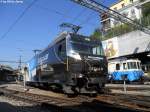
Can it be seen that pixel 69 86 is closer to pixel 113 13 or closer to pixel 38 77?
pixel 38 77

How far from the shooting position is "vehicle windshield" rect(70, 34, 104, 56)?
58.1 feet

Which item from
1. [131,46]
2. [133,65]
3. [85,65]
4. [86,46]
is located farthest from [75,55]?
[131,46]

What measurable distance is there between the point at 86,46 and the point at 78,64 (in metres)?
1.78

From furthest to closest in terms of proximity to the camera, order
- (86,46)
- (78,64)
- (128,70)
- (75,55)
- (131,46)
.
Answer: (131,46)
(128,70)
(86,46)
(75,55)
(78,64)

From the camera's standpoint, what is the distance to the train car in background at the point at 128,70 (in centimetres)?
3412

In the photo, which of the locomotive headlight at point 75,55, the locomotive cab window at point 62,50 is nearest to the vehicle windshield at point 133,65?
the locomotive cab window at point 62,50

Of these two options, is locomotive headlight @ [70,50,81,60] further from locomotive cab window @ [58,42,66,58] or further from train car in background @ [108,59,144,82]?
train car in background @ [108,59,144,82]

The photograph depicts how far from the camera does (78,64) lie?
16891mm

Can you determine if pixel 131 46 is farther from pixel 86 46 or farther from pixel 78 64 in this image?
pixel 78 64

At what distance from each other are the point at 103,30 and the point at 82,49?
3606 cm

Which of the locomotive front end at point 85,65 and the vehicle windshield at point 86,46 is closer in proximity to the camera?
the locomotive front end at point 85,65

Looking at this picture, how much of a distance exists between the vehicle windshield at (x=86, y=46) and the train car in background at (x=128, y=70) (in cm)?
1557

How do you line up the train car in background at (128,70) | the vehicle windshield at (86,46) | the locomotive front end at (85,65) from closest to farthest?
the locomotive front end at (85,65) → the vehicle windshield at (86,46) → the train car in background at (128,70)

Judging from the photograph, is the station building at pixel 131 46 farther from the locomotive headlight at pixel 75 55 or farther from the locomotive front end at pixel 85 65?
the locomotive headlight at pixel 75 55
